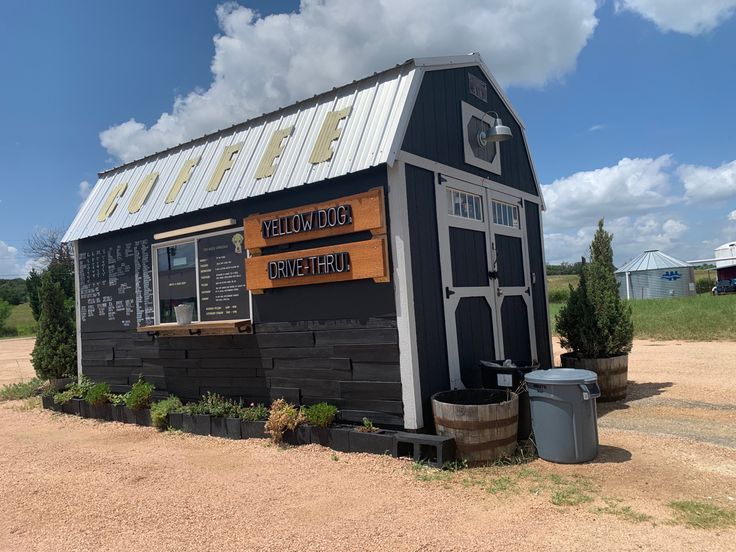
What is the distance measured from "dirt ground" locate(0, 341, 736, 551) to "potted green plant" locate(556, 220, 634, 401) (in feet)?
3.44

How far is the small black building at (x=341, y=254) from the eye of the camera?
231 inches

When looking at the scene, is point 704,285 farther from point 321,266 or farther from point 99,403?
point 99,403

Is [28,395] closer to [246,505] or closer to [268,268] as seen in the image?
[268,268]

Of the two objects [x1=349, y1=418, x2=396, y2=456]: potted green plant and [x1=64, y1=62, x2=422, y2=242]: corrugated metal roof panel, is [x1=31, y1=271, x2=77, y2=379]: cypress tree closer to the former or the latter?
[x1=64, y1=62, x2=422, y2=242]: corrugated metal roof panel

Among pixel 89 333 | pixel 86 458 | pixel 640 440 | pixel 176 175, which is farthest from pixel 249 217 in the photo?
pixel 640 440

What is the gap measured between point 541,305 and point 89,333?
7507 mm

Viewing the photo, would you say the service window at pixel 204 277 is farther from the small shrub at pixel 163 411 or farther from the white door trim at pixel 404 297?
the white door trim at pixel 404 297

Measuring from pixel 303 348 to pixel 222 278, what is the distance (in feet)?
5.52

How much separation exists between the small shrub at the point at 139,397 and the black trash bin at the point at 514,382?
481 centimetres

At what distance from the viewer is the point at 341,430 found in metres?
5.82

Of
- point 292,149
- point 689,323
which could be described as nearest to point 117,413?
point 292,149

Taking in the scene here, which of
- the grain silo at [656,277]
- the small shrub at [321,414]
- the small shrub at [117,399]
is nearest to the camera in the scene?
the small shrub at [321,414]

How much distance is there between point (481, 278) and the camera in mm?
7074

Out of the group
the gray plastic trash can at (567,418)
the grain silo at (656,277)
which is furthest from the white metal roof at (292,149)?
the grain silo at (656,277)
